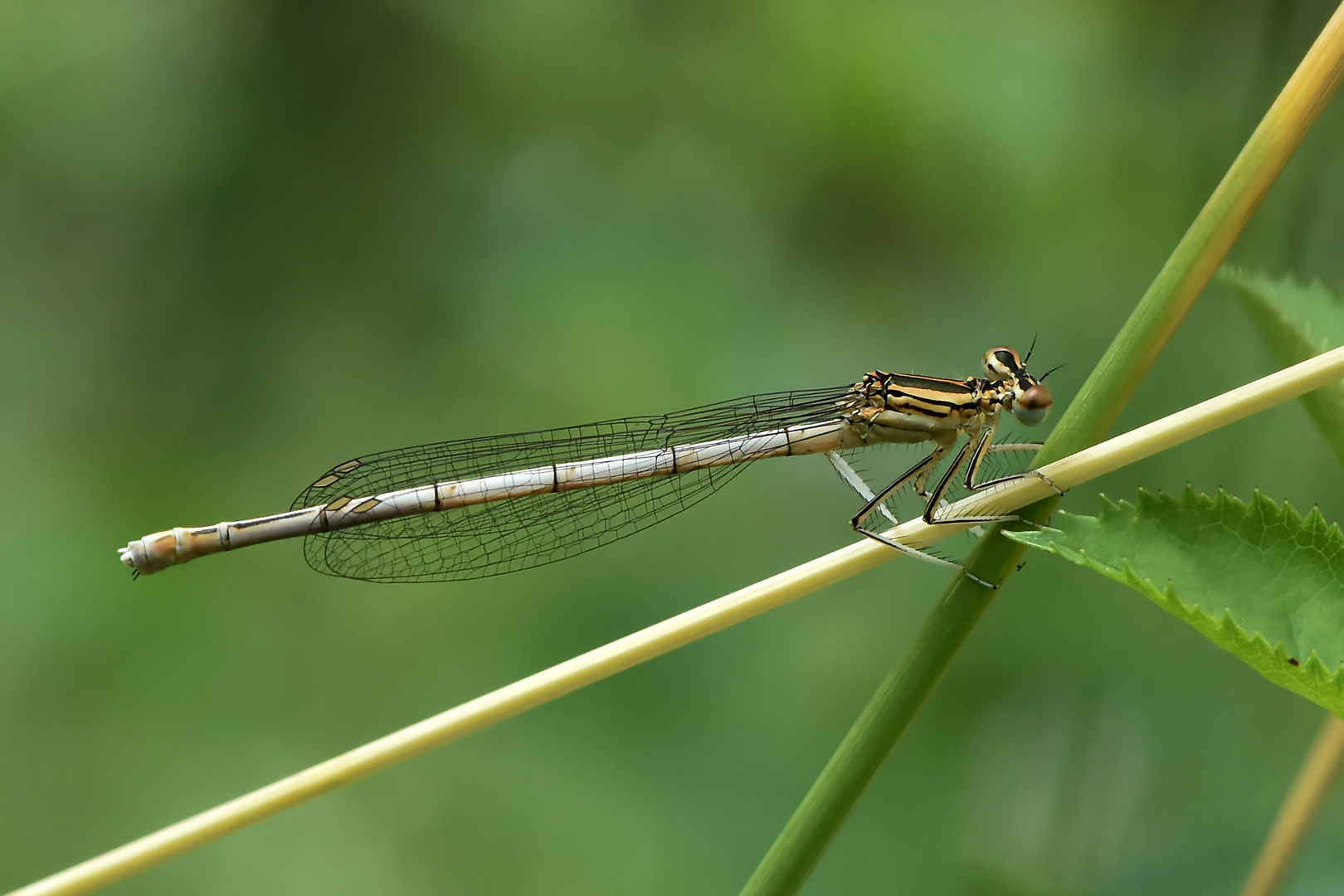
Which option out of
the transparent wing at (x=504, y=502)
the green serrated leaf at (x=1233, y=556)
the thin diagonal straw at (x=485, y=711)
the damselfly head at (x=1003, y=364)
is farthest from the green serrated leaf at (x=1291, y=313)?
the transparent wing at (x=504, y=502)

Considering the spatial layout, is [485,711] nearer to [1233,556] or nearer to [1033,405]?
[1233,556]

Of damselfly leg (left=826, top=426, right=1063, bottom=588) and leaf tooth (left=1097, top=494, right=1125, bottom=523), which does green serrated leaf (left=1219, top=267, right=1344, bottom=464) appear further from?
leaf tooth (left=1097, top=494, right=1125, bottom=523)

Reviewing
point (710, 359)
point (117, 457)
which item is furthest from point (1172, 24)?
point (117, 457)

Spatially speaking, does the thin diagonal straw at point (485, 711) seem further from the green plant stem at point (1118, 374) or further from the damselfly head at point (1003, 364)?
the damselfly head at point (1003, 364)

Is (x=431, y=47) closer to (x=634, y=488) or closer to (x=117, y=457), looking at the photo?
(x=117, y=457)

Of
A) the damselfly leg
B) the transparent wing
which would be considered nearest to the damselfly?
the transparent wing

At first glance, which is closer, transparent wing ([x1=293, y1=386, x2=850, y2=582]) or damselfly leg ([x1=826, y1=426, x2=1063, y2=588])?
damselfly leg ([x1=826, y1=426, x2=1063, y2=588])

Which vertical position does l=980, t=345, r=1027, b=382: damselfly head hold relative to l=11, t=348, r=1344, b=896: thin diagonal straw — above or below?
above
